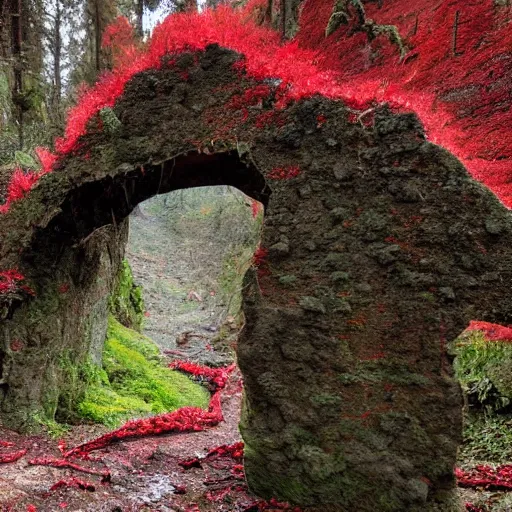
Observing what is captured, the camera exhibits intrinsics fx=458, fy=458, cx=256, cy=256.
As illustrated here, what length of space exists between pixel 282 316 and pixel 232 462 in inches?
92.7

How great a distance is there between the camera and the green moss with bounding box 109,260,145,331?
12352mm

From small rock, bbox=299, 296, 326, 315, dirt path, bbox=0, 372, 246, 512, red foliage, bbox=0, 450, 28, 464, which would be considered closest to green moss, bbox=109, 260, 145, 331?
dirt path, bbox=0, 372, 246, 512

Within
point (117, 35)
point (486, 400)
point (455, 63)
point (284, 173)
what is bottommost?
point (486, 400)

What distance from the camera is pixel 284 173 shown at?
4.20m

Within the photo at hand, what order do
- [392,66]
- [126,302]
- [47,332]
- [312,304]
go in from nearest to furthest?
[312,304], [47,332], [392,66], [126,302]

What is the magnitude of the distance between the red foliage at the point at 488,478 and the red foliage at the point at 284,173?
303cm

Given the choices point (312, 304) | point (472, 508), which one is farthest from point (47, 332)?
point (472, 508)

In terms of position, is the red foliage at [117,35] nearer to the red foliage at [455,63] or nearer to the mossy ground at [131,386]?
the red foliage at [455,63]

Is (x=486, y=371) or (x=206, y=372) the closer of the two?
(x=486, y=371)

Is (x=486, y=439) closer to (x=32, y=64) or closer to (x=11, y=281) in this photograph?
(x=11, y=281)

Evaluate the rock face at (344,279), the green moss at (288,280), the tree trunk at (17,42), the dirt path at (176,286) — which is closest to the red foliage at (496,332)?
the rock face at (344,279)

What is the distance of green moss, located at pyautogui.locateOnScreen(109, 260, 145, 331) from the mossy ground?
0.49 m

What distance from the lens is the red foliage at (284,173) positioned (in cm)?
418

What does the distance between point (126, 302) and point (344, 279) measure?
10.3 m
